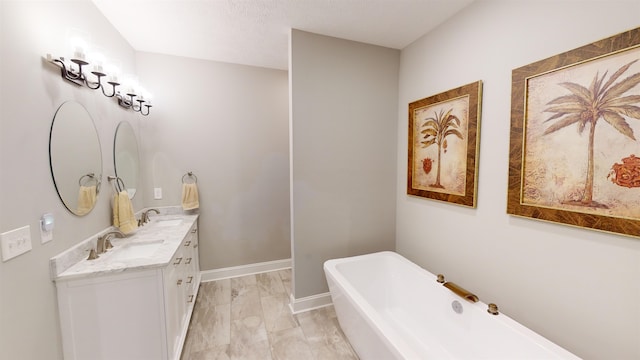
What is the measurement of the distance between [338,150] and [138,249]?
1.91 meters

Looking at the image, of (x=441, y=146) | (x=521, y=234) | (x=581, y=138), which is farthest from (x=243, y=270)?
(x=581, y=138)

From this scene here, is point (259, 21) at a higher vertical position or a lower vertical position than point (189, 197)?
higher

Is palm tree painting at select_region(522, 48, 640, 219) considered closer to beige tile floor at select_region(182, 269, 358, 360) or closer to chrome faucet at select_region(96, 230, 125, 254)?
beige tile floor at select_region(182, 269, 358, 360)

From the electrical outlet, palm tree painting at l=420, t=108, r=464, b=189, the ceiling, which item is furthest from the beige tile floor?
the ceiling

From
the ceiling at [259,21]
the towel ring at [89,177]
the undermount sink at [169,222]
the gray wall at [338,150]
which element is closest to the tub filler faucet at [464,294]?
the gray wall at [338,150]

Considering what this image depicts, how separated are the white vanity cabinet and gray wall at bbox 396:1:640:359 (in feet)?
7.14

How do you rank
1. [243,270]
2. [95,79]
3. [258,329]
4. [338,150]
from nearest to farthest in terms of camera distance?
[95,79] < [258,329] < [338,150] < [243,270]

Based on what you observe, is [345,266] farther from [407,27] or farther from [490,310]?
[407,27]

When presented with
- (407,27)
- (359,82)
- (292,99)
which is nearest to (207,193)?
(292,99)

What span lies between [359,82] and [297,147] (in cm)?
93

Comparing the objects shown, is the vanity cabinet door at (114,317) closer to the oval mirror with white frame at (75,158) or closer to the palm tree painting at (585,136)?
the oval mirror with white frame at (75,158)

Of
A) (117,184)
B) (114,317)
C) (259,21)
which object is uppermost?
(259,21)

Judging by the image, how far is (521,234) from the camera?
1.50m

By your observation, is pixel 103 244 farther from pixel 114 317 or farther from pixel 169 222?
pixel 169 222
